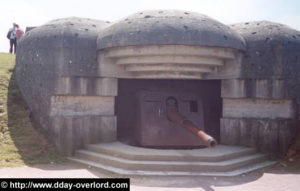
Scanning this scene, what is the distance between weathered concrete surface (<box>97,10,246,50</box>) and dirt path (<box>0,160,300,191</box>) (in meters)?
2.87

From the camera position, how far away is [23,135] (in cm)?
742

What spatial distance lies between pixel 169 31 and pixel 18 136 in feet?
14.3

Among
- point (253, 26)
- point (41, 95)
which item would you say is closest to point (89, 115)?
point (41, 95)

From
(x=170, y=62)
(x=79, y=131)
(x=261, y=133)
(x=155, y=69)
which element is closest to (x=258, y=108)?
(x=261, y=133)

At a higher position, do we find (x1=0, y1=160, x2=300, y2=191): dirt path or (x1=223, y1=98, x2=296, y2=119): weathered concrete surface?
(x1=223, y1=98, x2=296, y2=119): weathered concrete surface

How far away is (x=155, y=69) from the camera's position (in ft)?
23.8

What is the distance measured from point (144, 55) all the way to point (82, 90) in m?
1.77

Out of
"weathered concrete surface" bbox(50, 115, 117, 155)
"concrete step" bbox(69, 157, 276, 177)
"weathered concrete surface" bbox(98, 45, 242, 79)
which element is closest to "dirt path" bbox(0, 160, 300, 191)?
"concrete step" bbox(69, 157, 276, 177)

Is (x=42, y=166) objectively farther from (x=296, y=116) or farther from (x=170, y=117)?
(x=296, y=116)

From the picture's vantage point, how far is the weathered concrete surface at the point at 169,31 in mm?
6645

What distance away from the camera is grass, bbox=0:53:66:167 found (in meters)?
6.73

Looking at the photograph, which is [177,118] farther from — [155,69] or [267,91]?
[267,91]

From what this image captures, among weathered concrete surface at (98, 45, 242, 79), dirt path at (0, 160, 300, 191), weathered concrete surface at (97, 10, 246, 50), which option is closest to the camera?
dirt path at (0, 160, 300, 191)

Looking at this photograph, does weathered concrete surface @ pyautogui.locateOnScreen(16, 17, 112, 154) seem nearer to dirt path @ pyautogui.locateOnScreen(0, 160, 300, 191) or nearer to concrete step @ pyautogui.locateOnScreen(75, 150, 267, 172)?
dirt path @ pyautogui.locateOnScreen(0, 160, 300, 191)
